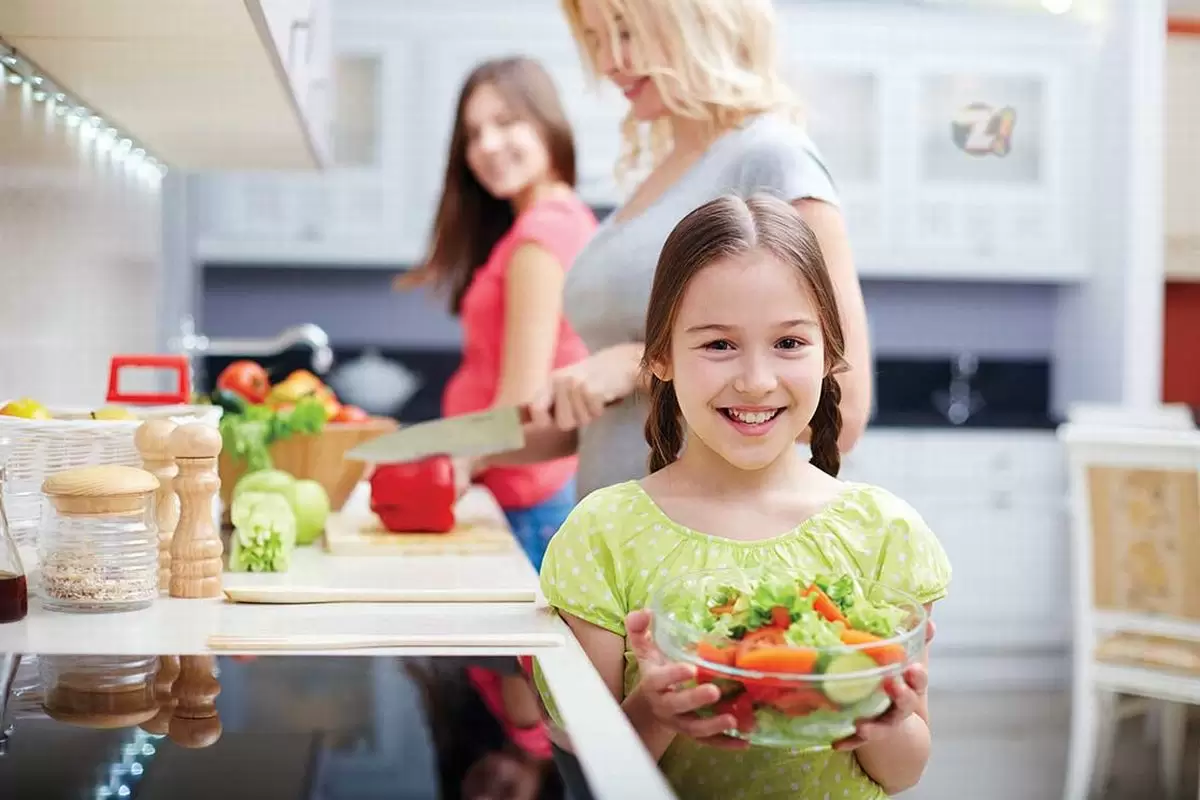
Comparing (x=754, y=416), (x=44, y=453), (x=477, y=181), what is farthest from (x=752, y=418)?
(x=477, y=181)

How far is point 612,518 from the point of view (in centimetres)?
99

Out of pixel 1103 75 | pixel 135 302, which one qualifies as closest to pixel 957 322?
pixel 1103 75

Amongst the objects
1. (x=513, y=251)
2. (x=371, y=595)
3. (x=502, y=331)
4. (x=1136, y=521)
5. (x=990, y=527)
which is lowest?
(x=990, y=527)

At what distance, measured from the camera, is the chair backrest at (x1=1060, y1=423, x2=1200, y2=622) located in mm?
2721

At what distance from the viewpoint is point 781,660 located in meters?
0.73

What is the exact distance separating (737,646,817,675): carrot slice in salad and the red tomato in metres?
1.32

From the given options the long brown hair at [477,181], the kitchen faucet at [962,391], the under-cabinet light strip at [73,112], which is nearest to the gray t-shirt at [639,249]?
the under-cabinet light strip at [73,112]

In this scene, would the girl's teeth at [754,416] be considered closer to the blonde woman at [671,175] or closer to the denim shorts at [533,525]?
the blonde woman at [671,175]

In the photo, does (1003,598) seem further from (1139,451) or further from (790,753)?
(790,753)

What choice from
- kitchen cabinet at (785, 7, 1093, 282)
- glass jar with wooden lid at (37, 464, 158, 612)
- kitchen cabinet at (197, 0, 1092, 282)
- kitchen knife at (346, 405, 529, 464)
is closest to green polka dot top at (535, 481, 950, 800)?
glass jar with wooden lid at (37, 464, 158, 612)

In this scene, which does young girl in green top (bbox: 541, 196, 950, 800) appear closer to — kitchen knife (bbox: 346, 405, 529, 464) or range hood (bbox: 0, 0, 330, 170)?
kitchen knife (bbox: 346, 405, 529, 464)

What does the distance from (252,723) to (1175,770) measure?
2.86 metres

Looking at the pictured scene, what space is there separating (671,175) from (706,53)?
14cm

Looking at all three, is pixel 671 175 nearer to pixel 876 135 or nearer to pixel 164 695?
pixel 164 695
